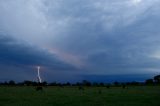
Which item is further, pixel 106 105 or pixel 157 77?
pixel 157 77

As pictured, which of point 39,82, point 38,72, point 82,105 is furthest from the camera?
point 39,82

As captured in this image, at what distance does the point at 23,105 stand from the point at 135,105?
12.4m

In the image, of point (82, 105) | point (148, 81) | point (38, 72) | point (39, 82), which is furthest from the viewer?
point (148, 81)

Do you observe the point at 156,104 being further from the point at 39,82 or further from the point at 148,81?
the point at 148,81

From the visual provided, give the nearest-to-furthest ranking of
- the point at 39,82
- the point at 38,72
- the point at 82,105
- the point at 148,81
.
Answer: the point at 82,105
the point at 38,72
the point at 39,82
the point at 148,81

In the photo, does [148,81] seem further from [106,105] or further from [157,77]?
[106,105]

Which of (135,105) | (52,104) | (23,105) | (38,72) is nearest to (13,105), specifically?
(23,105)

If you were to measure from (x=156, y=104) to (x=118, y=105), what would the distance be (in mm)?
4616

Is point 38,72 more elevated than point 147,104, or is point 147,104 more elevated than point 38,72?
point 38,72

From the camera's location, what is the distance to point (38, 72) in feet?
434

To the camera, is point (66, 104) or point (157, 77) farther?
point (157, 77)

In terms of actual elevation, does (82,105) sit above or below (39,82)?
below

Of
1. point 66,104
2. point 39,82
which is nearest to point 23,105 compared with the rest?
point 66,104

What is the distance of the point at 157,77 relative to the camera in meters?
154
